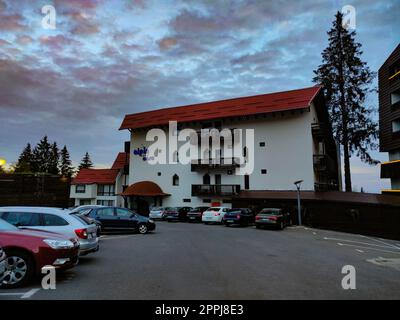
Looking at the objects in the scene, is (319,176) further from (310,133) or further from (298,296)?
(298,296)

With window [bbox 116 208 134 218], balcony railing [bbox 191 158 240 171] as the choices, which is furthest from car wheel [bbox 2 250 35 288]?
balcony railing [bbox 191 158 240 171]

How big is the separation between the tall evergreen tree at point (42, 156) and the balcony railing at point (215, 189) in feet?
204

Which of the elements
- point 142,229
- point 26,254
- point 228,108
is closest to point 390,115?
point 228,108

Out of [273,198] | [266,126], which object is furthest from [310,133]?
[273,198]

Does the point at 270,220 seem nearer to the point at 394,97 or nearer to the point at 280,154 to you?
the point at 280,154

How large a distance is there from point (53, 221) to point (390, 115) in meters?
35.3

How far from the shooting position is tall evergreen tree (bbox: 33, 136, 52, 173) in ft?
282

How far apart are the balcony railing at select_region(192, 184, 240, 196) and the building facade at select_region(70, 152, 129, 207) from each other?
57.9 feet

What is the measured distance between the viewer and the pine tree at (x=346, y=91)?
37125mm

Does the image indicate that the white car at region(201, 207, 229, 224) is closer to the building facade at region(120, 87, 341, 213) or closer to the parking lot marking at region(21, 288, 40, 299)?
the building facade at region(120, 87, 341, 213)

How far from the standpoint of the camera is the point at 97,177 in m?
55.8

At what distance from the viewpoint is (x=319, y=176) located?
122ft

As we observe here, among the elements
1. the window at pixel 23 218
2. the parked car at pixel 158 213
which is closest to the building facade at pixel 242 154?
the parked car at pixel 158 213
